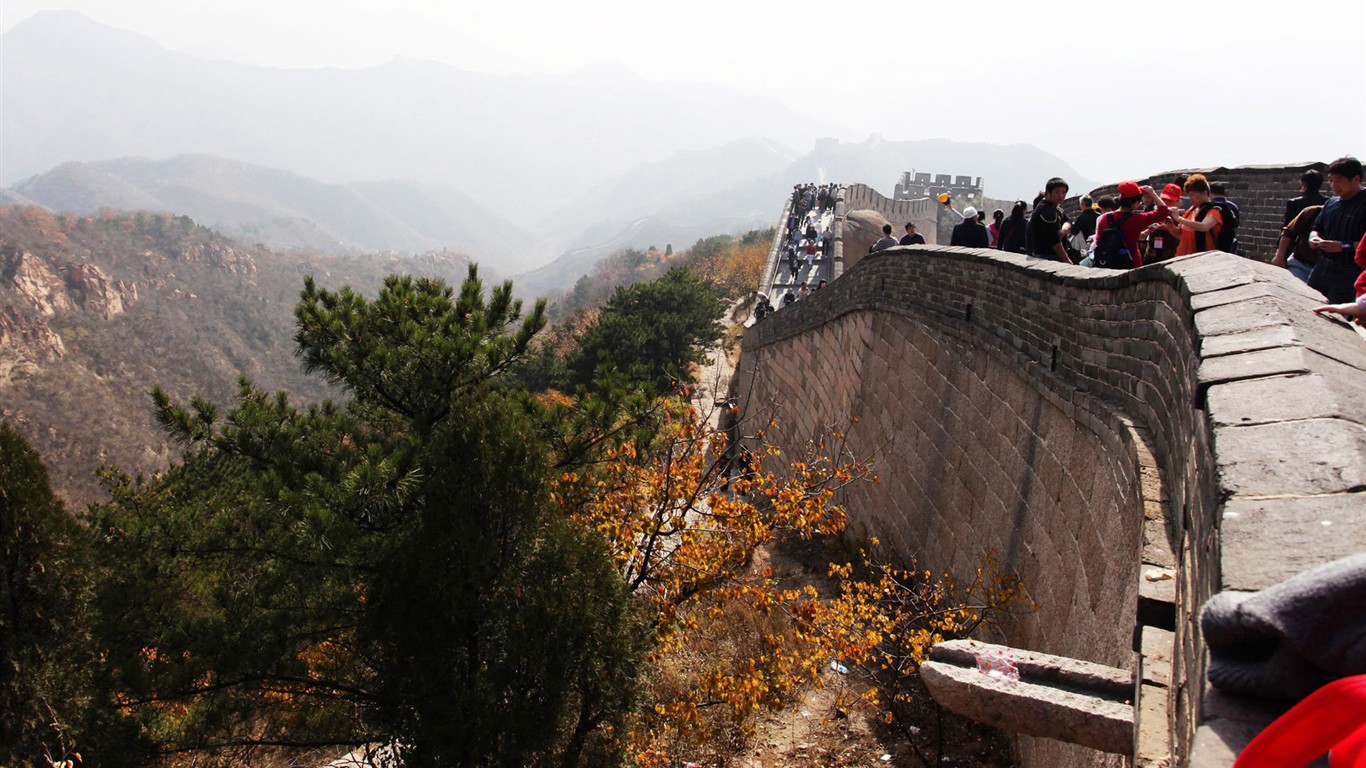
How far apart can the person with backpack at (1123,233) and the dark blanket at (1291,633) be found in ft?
15.9

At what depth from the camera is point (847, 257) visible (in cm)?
2539

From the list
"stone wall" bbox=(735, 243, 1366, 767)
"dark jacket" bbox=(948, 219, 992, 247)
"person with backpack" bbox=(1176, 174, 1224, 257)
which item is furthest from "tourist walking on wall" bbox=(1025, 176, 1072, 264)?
"dark jacket" bbox=(948, 219, 992, 247)

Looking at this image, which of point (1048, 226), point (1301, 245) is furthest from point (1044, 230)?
point (1301, 245)

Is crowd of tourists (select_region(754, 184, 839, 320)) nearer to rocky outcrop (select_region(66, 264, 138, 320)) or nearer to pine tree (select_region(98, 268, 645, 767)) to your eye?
pine tree (select_region(98, 268, 645, 767))

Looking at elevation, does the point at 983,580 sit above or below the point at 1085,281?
below

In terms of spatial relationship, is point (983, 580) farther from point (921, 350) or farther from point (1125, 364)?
point (921, 350)

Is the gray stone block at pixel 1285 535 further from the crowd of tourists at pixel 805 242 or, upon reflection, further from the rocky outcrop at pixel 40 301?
the rocky outcrop at pixel 40 301

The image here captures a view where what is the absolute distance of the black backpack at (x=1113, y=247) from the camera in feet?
19.5

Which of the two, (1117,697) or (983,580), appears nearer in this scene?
(1117,697)

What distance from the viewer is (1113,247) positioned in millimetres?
5988

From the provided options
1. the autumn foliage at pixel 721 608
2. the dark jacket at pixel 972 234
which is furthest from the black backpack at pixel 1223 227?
the dark jacket at pixel 972 234

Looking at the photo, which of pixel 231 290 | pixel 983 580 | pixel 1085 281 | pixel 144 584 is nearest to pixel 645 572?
pixel 983 580

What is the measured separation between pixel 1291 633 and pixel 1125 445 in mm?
2671

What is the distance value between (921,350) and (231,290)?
81.5 m
